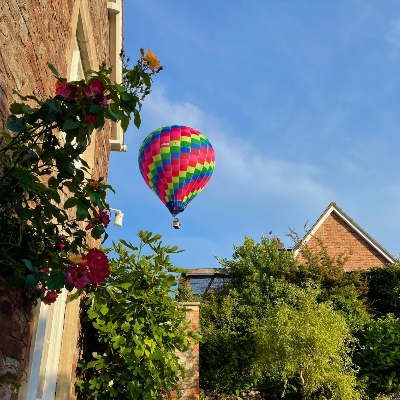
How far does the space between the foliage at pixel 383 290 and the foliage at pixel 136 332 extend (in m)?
11.7

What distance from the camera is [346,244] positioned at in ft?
62.7

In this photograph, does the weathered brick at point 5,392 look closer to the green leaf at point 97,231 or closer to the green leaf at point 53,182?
the green leaf at point 97,231

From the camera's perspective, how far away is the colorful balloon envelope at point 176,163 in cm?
1284

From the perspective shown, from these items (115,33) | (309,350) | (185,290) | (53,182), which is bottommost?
(53,182)

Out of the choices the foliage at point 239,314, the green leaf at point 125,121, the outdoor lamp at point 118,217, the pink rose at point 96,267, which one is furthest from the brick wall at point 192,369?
the green leaf at point 125,121

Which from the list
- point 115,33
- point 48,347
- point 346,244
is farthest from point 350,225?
point 48,347

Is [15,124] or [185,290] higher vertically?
[185,290]

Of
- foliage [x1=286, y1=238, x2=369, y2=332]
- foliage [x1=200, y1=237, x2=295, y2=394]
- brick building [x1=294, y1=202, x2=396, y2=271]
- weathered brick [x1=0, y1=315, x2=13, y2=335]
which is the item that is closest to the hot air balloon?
foliage [x1=200, y1=237, x2=295, y2=394]

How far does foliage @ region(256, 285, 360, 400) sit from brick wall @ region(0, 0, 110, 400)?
7821 mm

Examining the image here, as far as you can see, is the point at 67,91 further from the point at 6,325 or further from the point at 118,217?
the point at 118,217

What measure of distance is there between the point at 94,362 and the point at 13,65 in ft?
10.8

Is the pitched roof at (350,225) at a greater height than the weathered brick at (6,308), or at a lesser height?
greater

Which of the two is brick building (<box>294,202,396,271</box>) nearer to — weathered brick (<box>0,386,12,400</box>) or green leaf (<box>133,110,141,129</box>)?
weathered brick (<box>0,386,12,400</box>)

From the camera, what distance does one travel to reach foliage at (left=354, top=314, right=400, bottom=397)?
11531 mm
